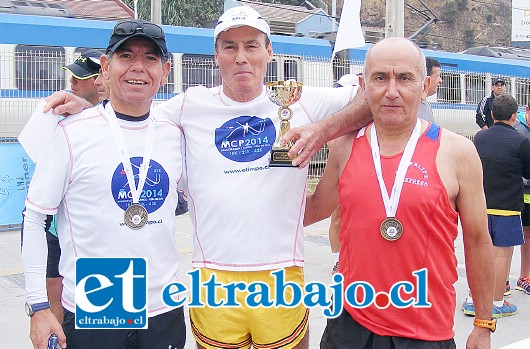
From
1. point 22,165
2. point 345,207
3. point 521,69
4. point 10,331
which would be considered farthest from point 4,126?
point 521,69

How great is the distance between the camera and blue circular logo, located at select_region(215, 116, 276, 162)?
9.33 feet

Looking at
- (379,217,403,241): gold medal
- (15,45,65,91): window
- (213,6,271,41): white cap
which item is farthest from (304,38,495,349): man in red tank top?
(15,45,65,91): window

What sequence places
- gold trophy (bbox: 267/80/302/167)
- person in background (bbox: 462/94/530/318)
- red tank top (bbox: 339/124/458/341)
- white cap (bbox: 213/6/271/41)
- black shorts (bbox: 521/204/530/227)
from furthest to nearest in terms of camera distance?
black shorts (bbox: 521/204/530/227), person in background (bbox: 462/94/530/318), white cap (bbox: 213/6/271/41), gold trophy (bbox: 267/80/302/167), red tank top (bbox: 339/124/458/341)

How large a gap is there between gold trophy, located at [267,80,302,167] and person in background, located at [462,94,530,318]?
10.7 feet

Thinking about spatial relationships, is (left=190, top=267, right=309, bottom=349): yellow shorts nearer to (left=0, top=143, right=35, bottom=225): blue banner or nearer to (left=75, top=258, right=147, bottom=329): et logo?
(left=75, top=258, right=147, bottom=329): et logo

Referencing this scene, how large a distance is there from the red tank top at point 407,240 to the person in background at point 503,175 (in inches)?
125

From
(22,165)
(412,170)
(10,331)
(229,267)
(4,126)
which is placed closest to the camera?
(412,170)

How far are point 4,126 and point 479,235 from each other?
31.6 feet

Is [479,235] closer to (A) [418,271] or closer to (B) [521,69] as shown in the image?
(A) [418,271]

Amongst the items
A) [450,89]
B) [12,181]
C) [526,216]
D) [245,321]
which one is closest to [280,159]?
[245,321]

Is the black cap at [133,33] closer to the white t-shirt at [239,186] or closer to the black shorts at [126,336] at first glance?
the white t-shirt at [239,186]

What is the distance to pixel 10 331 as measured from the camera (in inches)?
202

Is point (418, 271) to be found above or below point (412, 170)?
below

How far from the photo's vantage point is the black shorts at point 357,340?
102 inches
